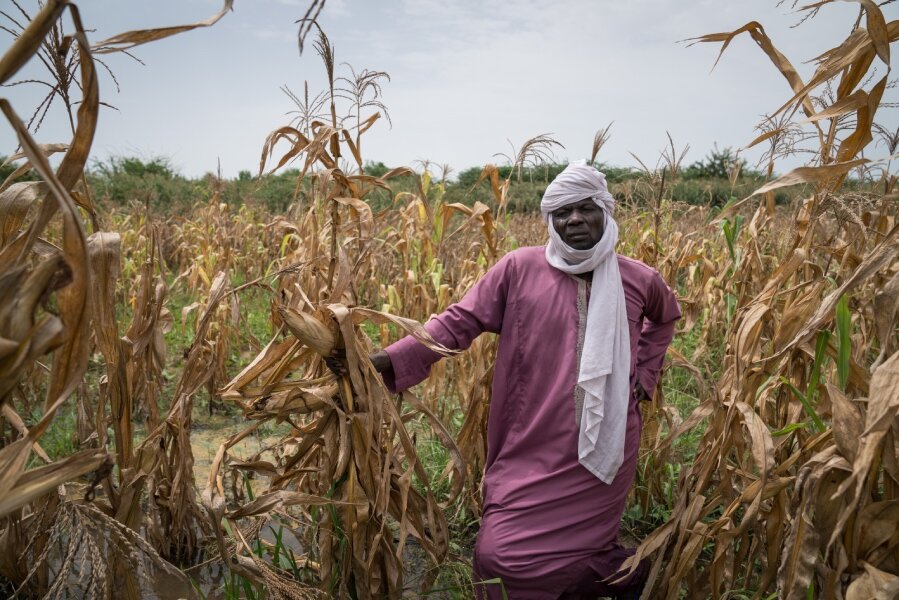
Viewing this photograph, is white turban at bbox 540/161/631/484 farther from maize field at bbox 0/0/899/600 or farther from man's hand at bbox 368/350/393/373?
man's hand at bbox 368/350/393/373

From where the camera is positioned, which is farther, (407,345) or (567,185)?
(567,185)

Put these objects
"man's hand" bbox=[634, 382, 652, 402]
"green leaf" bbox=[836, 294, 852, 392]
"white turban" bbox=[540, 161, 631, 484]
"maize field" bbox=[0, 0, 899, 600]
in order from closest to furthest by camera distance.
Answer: "maize field" bbox=[0, 0, 899, 600] → "green leaf" bbox=[836, 294, 852, 392] → "white turban" bbox=[540, 161, 631, 484] → "man's hand" bbox=[634, 382, 652, 402]

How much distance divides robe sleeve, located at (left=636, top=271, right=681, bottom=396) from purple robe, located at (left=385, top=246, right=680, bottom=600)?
0.04ft

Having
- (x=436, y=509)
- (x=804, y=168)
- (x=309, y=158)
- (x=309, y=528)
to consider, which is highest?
(x=309, y=158)

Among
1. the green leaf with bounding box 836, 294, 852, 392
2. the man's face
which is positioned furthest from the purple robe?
the green leaf with bounding box 836, 294, 852, 392

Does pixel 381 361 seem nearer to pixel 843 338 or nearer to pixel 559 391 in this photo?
pixel 559 391

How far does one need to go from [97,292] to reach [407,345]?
35.9 inches

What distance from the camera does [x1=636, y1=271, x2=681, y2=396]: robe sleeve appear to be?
8.07 feet

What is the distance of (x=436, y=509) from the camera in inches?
80.0

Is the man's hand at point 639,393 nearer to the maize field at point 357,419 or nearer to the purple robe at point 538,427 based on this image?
the purple robe at point 538,427

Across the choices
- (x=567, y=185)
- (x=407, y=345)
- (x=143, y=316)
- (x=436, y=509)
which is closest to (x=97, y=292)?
(x=143, y=316)

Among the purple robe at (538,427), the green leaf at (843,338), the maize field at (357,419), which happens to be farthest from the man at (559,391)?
the green leaf at (843,338)

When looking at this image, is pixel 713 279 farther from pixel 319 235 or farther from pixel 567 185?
pixel 319 235

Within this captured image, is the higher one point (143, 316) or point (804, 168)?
point (804, 168)
